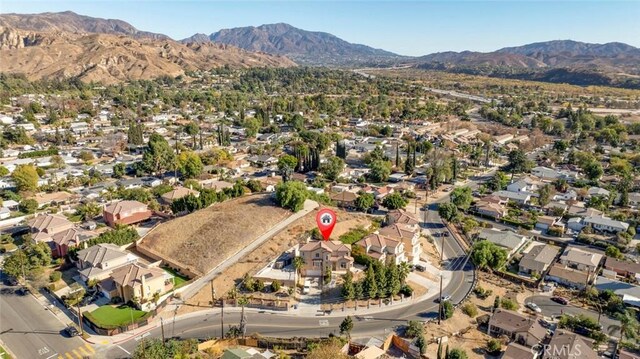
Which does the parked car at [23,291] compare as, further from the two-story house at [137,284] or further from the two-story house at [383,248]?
the two-story house at [383,248]

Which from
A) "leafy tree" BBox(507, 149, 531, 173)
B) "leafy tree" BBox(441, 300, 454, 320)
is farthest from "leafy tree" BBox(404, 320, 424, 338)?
"leafy tree" BBox(507, 149, 531, 173)

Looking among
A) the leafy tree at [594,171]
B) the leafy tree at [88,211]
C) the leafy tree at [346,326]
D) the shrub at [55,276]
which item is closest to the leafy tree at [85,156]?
the leafy tree at [88,211]

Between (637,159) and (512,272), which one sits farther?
(637,159)

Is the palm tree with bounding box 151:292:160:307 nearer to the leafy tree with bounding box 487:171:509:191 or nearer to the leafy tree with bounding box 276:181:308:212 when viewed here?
the leafy tree with bounding box 276:181:308:212

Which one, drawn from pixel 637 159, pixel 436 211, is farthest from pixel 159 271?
pixel 637 159

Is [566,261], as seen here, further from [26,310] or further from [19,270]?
[19,270]


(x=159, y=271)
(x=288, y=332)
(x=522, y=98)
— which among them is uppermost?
(x=522, y=98)
